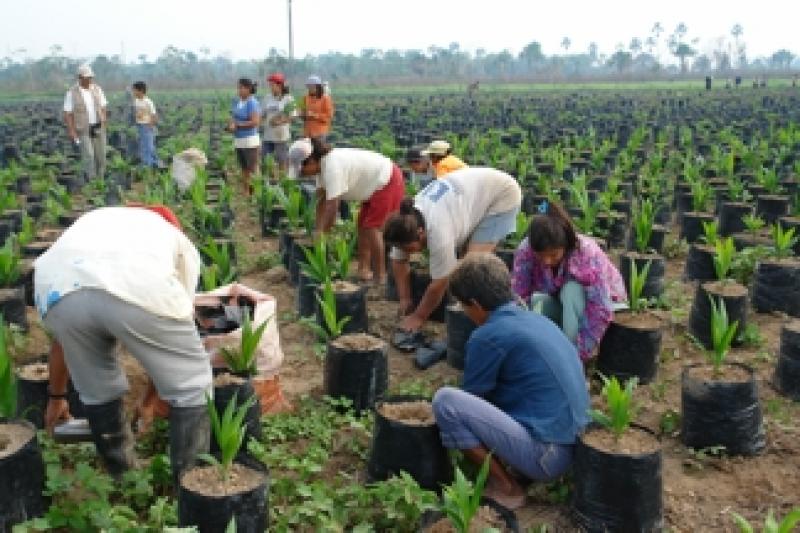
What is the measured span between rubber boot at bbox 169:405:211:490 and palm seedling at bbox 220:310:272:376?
49 centimetres

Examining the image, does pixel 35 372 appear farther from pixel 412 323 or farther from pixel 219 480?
pixel 412 323

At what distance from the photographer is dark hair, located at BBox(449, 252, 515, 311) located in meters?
2.91

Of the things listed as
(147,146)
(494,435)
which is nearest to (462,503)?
(494,435)

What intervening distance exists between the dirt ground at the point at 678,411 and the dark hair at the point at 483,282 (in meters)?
0.87

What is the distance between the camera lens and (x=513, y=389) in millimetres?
2982

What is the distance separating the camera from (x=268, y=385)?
12.4ft

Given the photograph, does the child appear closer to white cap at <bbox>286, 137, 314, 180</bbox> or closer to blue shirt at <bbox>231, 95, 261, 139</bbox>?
blue shirt at <bbox>231, 95, 261, 139</bbox>

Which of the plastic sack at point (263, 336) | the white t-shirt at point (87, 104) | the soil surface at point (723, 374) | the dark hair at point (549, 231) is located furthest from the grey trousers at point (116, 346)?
the white t-shirt at point (87, 104)

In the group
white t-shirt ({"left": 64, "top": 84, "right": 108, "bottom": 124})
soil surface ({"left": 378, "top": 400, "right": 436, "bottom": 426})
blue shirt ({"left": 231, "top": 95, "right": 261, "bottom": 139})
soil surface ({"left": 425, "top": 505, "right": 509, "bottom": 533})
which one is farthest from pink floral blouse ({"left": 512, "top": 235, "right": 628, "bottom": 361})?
white t-shirt ({"left": 64, "top": 84, "right": 108, "bottom": 124})

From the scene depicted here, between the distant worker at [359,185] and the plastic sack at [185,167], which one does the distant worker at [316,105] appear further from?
the distant worker at [359,185]

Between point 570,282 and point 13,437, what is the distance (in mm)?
2586

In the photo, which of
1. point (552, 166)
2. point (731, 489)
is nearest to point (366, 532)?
point (731, 489)

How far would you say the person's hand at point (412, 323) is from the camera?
4.60 metres

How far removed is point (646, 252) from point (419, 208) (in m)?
2.33
